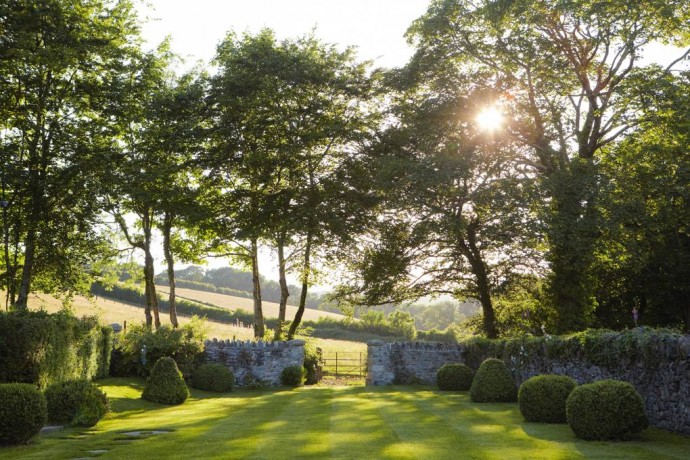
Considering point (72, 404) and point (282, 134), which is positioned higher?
point (282, 134)

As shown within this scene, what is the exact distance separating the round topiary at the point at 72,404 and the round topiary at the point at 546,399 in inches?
450

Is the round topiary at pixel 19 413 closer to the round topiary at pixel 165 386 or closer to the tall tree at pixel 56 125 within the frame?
the round topiary at pixel 165 386

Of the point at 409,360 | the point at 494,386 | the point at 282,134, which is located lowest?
the point at 494,386

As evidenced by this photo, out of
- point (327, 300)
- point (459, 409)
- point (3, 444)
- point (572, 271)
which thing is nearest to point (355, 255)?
point (327, 300)

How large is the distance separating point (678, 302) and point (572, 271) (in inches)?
320

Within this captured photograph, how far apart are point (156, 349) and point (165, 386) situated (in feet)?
19.7

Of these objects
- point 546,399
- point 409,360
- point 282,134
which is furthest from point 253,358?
point 546,399

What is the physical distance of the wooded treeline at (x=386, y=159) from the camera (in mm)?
29172

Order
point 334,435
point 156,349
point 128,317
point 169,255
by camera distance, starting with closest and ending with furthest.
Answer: point 334,435 < point 156,349 < point 169,255 < point 128,317

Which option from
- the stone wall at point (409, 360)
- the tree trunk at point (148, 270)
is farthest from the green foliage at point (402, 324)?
the tree trunk at point (148, 270)

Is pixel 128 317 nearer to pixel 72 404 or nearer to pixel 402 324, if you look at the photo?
pixel 402 324

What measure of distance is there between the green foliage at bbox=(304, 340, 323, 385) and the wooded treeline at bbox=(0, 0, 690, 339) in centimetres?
→ 216

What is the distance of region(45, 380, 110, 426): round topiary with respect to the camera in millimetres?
16969

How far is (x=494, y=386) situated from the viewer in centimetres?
2191
